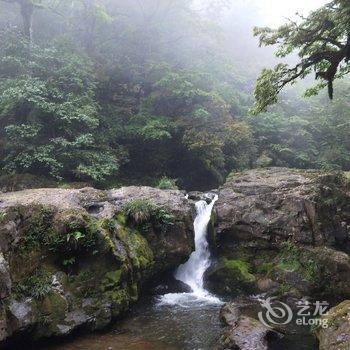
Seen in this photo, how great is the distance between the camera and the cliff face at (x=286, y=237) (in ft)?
39.7

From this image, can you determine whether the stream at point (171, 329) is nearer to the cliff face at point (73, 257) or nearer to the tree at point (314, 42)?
the cliff face at point (73, 257)

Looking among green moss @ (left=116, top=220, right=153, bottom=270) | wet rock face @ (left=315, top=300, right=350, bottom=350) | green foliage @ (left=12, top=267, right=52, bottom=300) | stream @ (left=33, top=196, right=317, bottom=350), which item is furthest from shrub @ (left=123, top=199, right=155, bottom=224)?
wet rock face @ (left=315, top=300, right=350, bottom=350)

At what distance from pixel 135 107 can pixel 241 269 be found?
503 inches

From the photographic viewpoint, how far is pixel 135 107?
72.6 feet

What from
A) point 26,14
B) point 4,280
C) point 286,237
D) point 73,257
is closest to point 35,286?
point 4,280

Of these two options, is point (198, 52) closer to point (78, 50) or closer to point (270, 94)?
point (78, 50)

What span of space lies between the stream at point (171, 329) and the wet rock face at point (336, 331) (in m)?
0.82

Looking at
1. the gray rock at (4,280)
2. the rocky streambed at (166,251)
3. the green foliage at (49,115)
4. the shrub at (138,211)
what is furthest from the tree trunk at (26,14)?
the gray rock at (4,280)

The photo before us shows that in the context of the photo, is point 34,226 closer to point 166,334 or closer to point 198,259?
point 166,334

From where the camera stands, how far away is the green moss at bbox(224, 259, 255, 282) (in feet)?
41.7

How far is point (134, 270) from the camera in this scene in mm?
11094

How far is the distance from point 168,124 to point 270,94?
9586 mm

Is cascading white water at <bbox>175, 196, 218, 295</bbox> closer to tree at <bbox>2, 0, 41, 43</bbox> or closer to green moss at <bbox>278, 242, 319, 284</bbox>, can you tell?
green moss at <bbox>278, 242, 319, 284</bbox>

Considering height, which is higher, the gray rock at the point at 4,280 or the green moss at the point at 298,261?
the gray rock at the point at 4,280
